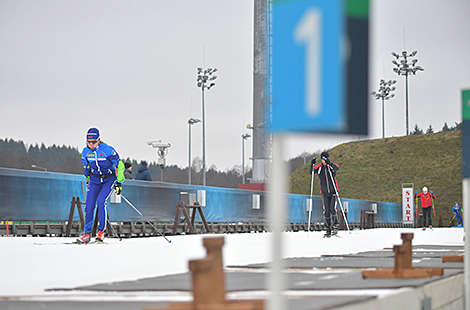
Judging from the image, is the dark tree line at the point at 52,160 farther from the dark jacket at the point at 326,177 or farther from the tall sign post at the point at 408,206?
the dark jacket at the point at 326,177

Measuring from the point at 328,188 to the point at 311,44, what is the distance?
1372 cm

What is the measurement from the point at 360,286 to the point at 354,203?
110ft

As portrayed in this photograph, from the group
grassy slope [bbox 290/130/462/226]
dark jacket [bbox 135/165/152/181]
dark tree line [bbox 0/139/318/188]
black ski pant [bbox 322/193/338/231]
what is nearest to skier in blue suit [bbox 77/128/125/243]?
black ski pant [bbox 322/193/338/231]

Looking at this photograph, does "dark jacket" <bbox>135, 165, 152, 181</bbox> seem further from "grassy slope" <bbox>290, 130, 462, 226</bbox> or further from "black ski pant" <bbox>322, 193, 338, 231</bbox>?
"grassy slope" <bbox>290, 130, 462, 226</bbox>

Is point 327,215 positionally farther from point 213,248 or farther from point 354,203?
point 354,203

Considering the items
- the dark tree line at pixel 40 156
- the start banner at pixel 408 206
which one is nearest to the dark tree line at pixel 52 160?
the dark tree line at pixel 40 156

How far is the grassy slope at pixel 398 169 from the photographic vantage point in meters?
89.8

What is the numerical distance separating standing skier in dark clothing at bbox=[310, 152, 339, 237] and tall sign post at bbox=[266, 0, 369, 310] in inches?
530

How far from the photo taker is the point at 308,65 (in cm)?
260

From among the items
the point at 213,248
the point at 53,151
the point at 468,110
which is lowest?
the point at 213,248

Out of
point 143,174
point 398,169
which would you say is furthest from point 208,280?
point 398,169

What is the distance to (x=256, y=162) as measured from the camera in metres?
42.8

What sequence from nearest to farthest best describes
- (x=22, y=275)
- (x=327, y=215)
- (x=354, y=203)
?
1. (x=22, y=275)
2. (x=327, y=215)
3. (x=354, y=203)

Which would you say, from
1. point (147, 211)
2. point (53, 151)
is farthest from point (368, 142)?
point (147, 211)
